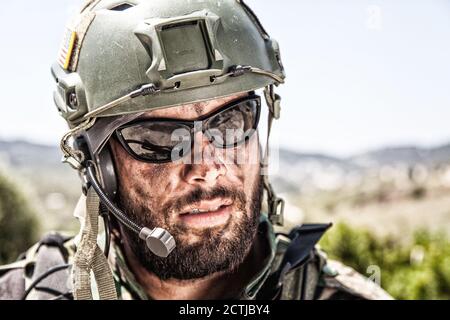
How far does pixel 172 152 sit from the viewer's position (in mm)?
2350

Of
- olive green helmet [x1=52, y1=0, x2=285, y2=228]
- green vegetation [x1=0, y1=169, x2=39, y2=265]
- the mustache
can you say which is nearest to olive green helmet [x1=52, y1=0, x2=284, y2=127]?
olive green helmet [x1=52, y1=0, x2=285, y2=228]

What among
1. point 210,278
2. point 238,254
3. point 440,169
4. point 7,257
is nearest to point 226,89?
point 238,254

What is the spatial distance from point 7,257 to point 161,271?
4110 mm

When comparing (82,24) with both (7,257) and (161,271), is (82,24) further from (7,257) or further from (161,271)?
(7,257)

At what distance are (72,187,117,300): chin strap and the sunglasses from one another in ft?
0.90

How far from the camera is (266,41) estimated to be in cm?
270

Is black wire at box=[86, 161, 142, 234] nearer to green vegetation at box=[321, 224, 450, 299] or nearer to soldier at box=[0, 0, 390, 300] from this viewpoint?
soldier at box=[0, 0, 390, 300]

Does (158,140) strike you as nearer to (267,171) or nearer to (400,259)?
(267,171)

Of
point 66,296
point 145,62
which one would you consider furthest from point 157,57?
point 66,296

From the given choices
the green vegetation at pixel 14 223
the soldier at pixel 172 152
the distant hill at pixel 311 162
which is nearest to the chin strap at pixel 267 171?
the soldier at pixel 172 152

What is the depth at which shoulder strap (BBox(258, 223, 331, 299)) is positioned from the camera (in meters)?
2.59

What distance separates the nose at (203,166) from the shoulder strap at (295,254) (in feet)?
1.78

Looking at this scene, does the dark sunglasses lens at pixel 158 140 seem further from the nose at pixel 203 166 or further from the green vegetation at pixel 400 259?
the green vegetation at pixel 400 259

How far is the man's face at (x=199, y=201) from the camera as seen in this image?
2.34 m
